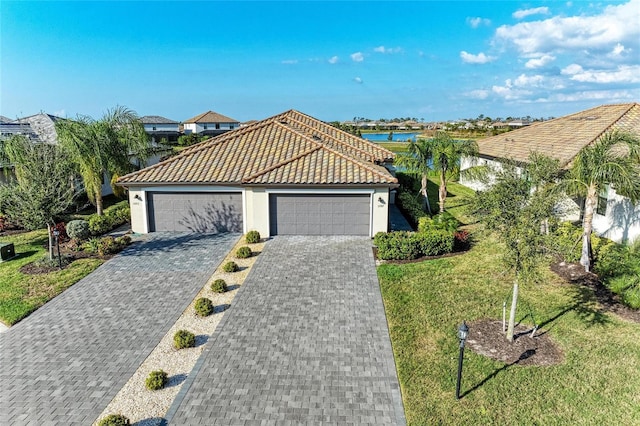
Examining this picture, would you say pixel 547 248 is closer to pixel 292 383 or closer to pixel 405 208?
pixel 292 383

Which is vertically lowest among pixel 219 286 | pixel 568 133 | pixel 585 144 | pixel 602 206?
pixel 219 286

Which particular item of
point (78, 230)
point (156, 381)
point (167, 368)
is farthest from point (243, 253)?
point (78, 230)

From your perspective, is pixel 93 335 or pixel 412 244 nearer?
pixel 93 335

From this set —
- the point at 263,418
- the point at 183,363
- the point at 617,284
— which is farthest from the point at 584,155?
the point at 183,363

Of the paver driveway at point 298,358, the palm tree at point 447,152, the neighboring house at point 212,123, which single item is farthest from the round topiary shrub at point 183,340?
the neighboring house at point 212,123

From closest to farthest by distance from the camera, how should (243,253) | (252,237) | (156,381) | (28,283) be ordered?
(156,381)
(28,283)
(243,253)
(252,237)

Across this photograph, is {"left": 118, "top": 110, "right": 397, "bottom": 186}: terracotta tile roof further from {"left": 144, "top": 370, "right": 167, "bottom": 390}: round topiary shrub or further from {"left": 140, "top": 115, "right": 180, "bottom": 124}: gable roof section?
{"left": 140, "top": 115, "right": 180, "bottom": 124}: gable roof section

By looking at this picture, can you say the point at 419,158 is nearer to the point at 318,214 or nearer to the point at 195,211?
the point at 318,214
